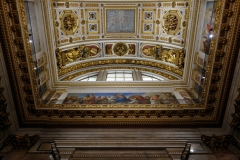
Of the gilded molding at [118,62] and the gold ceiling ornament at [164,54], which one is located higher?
the gold ceiling ornament at [164,54]

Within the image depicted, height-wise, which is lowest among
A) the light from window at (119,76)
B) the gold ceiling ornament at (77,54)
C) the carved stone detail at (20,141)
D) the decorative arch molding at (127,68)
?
the carved stone detail at (20,141)

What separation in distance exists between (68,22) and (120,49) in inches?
134

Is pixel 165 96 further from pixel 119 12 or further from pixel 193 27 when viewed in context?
pixel 119 12

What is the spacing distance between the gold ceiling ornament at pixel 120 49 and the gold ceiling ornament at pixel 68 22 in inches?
101

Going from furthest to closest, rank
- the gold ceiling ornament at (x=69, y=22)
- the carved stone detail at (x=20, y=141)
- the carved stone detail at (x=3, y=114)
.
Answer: the gold ceiling ornament at (x=69, y=22) → the carved stone detail at (x=20, y=141) → the carved stone detail at (x=3, y=114)

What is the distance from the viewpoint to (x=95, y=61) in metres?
13.3

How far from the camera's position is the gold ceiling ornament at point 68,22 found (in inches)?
444

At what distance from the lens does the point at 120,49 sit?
13227mm

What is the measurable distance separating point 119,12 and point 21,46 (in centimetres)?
608

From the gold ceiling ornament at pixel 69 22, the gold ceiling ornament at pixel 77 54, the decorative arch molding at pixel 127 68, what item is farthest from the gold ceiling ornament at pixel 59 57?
the gold ceiling ornament at pixel 69 22

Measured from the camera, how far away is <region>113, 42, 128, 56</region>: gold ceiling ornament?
13.1 meters

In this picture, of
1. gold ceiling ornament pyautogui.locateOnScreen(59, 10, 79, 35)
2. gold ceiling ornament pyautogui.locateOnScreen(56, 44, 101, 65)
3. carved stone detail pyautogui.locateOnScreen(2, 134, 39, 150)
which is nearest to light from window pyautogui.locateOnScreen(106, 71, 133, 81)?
gold ceiling ornament pyautogui.locateOnScreen(56, 44, 101, 65)

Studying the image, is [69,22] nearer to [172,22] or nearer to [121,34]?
[121,34]

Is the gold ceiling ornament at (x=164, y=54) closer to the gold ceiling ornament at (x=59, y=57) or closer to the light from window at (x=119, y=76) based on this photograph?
the light from window at (x=119, y=76)
